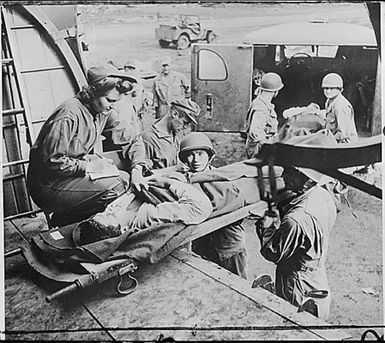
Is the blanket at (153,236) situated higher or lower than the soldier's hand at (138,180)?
lower

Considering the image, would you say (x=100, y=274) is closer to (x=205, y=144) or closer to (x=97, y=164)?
(x=97, y=164)

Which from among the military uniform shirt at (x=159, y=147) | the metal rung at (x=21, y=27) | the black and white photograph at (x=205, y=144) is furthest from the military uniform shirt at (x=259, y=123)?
the metal rung at (x=21, y=27)

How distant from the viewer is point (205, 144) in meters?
2.31

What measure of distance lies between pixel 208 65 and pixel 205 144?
0.37 meters

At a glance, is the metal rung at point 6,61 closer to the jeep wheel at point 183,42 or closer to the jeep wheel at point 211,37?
the jeep wheel at point 183,42

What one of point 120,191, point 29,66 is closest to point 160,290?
point 120,191

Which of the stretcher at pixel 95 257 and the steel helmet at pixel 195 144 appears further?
the steel helmet at pixel 195 144

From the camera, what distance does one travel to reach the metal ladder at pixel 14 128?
2291mm

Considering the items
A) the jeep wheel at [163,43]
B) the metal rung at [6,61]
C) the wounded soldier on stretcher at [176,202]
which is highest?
the jeep wheel at [163,43]

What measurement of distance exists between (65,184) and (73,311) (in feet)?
1.89

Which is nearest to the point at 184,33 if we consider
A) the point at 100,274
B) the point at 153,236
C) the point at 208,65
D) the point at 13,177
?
the point at 208,65

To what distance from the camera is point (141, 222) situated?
223 cm

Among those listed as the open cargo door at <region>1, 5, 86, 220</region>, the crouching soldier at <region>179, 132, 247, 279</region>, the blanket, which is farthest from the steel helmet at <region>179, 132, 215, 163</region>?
the open cargo door at <region>1, 5, 86, 220</region>

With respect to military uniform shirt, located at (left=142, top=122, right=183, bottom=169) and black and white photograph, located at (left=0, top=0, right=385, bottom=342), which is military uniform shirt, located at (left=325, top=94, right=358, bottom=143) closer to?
black and white photograph, located at (left=0, top=0, right=385, bottom=342)
